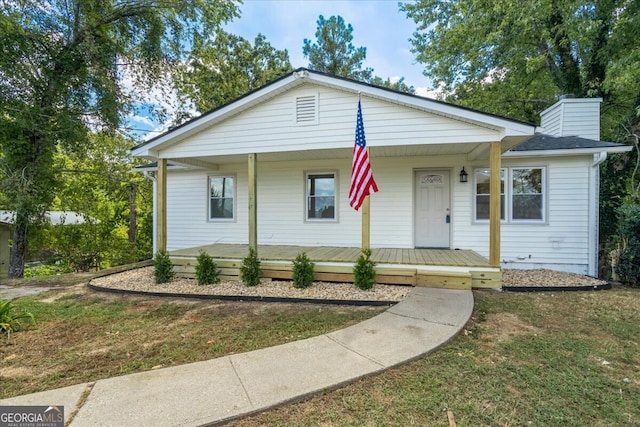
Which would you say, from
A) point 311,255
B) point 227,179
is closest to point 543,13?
point 311,255

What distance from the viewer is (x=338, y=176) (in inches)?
320

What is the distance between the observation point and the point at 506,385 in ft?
8.47

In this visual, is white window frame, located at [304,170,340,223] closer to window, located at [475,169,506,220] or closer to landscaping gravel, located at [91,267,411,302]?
landscaping gravel, located at [91,267,411,302]

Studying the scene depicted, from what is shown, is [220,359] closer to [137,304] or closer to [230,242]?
[137,304]

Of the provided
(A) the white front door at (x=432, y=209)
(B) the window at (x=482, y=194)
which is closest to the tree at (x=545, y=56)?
(B) the window at (x=482, y=194)

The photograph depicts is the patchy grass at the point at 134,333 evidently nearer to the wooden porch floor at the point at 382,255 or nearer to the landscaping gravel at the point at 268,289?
the landscaping gravel at the point at 268,289

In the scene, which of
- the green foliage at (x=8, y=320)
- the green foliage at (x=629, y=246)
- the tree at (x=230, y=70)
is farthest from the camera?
the tree at (x=230, y=70)

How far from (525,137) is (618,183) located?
470 cm

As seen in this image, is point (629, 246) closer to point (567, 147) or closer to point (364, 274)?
point (567, 147)

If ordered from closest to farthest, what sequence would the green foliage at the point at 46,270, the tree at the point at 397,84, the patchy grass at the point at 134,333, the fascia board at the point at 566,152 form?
the patchy grass at the point at 134,333 < the fascia board at the point at 566,152 < the green foliage at the point at 46,270 < the tree at the point at 397,84

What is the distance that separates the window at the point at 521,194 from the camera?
282 inches

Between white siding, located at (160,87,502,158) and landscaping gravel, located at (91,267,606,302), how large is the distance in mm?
2782

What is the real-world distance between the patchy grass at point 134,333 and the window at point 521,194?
4749 mm

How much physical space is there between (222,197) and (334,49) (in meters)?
14.4
